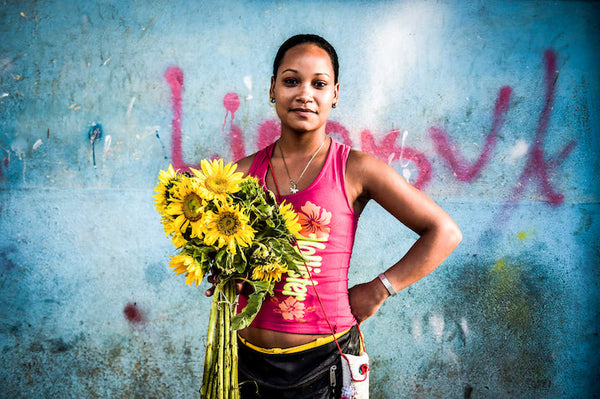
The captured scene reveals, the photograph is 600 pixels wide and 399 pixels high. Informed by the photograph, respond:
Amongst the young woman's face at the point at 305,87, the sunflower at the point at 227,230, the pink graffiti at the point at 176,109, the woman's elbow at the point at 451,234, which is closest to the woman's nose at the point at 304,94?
the young woman's face at the point at 305,87

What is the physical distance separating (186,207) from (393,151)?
6.11 ft

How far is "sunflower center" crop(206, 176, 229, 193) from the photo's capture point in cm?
133

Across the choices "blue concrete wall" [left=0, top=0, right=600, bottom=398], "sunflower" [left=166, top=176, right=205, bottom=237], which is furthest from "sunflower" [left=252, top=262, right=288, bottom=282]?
"blue concrete wall" [left=0, top=0, right=600, bottom=398]

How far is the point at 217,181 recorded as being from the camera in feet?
4.51

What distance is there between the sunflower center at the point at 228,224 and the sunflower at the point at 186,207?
0.06 meters

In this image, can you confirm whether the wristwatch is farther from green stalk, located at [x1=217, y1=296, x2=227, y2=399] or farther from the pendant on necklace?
green stalk, located at [x1=217, y1=296, x2=227, y2=399]

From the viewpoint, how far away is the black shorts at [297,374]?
1511mm

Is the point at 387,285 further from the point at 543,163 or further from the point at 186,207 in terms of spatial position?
the point at 543,163

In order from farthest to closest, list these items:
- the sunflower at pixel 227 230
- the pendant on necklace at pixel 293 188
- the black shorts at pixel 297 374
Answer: the pendant on necklace at pixel 293 188 < the black shorts at pixel 297 374 < the sunflower at pixel 227 230

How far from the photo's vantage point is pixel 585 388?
289 centimetres

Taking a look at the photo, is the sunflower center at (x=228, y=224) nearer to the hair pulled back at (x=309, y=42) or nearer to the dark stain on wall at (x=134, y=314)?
the hair pulled back at (x=309, y=42)

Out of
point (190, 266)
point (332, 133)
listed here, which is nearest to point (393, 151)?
point (332, 133)

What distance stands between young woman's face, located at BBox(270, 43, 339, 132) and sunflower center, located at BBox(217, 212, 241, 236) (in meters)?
0.51

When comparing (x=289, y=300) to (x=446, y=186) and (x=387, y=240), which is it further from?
(x=446, y=186)
